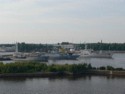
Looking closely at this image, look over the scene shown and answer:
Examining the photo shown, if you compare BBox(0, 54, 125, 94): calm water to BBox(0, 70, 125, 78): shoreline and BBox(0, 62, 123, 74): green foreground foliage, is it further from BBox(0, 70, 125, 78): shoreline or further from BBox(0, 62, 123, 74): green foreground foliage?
BBox(0, 62, 123, 74): green foreground foliage

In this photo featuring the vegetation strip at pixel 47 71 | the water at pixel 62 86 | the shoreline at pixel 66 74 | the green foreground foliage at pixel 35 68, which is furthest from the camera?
the green foreground foliage at pixel 35 68

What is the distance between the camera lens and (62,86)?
49.6 ft

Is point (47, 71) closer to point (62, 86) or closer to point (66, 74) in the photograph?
point (66, 74)

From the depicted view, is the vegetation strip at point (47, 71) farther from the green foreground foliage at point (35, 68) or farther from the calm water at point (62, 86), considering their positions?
the calm water at point (62, 86)

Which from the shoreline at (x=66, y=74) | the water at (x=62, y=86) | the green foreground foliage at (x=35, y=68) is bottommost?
the water at (x=62, y=86)

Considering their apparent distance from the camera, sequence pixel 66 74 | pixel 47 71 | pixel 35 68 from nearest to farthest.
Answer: pixel 66 74 → pixel 47 71 → pixel 35 68

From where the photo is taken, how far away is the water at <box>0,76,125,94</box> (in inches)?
536

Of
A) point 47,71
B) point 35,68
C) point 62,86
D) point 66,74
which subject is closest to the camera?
point 62,86

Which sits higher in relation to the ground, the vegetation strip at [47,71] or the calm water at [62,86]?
the vegetation strip at [47,71]

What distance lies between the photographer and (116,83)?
52.3 ft

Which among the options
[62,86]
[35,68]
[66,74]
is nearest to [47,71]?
[35,68]

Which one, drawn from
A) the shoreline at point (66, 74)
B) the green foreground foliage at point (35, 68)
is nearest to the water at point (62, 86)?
the shoreline at point (66, 74)

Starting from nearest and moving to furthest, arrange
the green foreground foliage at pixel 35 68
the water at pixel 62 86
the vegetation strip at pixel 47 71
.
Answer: the water at pixel 62 86
the vegetation strip at pixel 47 71
the green foreground foliage at pixel 35 68

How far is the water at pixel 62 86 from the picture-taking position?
44.7 feet
